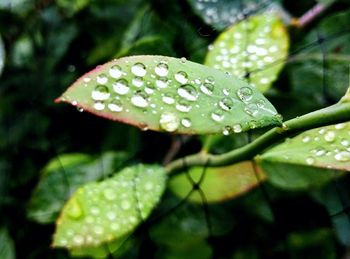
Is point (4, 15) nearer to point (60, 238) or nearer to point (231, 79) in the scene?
point (60, 238)

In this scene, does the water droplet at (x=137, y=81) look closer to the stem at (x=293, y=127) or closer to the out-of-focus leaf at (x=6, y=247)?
the stem at (x=293, y=127)

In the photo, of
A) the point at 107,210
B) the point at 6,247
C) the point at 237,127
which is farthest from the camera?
the point at 6,247

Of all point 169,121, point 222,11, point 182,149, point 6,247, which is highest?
point 169,121

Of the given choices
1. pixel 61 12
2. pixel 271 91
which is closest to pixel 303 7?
pixel 271 91

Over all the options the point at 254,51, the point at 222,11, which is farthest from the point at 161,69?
the point at 222,11

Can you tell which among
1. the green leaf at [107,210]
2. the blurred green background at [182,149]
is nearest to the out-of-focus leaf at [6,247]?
the blurred green background at [182,149]

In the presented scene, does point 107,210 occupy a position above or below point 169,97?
below

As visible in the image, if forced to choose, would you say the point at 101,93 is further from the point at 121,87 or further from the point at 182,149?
the point at 182,149
